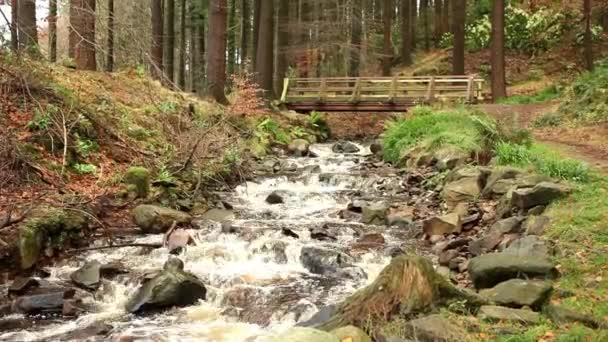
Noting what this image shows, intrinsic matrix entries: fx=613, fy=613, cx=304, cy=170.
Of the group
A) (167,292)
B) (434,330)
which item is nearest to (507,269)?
(434,330)

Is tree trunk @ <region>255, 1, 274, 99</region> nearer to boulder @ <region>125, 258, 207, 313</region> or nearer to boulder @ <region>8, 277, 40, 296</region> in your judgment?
boulder @ <region>8, 277, 40, 296</region>

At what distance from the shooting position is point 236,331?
19.3 ft

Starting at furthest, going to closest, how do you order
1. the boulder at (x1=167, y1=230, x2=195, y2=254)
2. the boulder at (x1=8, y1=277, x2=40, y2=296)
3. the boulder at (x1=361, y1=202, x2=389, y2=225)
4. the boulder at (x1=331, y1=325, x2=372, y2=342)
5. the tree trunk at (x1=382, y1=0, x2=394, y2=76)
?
the tree trunk at (x1=382, y1=0, x2=394, y2=76)
the boulder at (x1=361, y1=202, x2=389, y2=225)
the boulder at (x1=167, y1=230, x2=195, y2=254)
the boulder at (x1=8, y1=277, x2=40, y2=296)
the boulder at (x1=331, y1=325, x2=372, y2=342)

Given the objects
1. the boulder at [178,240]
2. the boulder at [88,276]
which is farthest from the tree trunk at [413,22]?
the boulder at [88,276]

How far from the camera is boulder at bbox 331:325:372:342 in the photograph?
4.77m

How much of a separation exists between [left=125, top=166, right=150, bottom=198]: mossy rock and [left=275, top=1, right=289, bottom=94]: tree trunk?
15.7 meters

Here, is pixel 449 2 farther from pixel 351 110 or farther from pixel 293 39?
pixel 351 110

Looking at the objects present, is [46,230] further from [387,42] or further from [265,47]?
[387,42]

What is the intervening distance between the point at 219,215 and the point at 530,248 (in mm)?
5272

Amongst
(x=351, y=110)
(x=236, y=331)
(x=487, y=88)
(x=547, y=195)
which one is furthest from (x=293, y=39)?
(x=236, y=331)

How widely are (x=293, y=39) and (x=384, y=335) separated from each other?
23.4 metres

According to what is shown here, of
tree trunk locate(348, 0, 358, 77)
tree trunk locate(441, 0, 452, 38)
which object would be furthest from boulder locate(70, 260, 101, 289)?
tree trunk locate(441, 0, 452, 38)

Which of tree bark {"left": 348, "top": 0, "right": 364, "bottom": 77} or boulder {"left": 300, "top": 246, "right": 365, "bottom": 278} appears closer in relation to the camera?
boulder {"left": 300, "top": 246, "right": 365, "bottom": 278}

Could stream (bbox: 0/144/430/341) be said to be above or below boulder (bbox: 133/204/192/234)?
below
